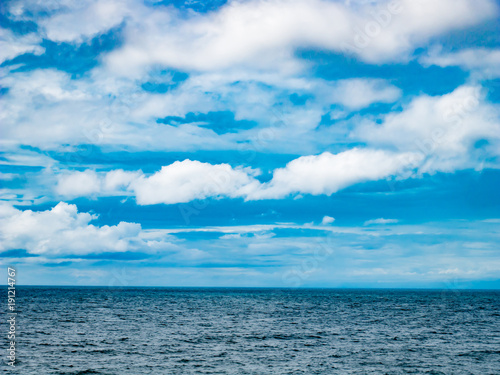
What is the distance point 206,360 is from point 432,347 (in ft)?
75.6

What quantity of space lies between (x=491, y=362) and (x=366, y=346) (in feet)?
36.7

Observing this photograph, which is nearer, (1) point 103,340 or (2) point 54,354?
(2) point 54,354

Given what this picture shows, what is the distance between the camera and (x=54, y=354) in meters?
38.2

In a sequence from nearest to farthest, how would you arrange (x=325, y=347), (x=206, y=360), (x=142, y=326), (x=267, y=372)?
(x=267, y=372), (x=206, y=360), (x=325, y=347), (x=142, y=326)

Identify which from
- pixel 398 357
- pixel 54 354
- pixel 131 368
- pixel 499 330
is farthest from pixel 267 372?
pixel 499 330

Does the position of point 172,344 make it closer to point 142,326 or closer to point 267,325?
point 142,326

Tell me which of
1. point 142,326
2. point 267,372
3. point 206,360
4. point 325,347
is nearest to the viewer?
point 267,372

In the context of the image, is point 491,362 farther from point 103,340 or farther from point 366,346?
point 103,340

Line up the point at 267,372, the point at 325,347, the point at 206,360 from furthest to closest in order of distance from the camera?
the point at 325,347, the point at 206,360, the point at 267,372

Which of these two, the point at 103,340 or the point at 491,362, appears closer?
the point at 491,362

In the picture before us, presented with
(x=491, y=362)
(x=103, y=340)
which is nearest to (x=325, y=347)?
(x=491, y=362)

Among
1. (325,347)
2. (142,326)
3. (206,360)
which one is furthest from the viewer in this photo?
(142,326)

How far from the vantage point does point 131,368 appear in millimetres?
33719

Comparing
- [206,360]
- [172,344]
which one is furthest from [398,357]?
[172,344]
